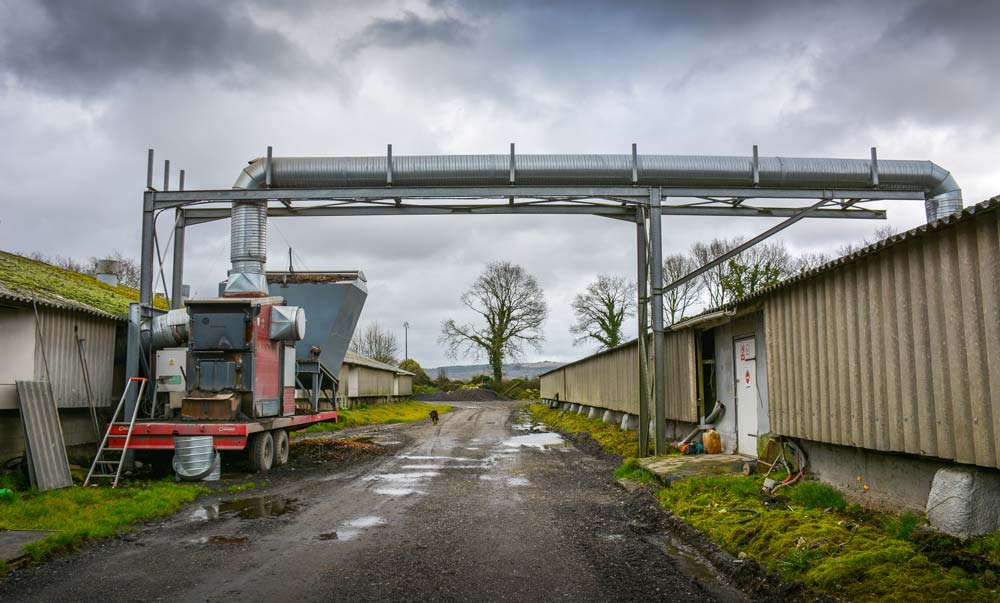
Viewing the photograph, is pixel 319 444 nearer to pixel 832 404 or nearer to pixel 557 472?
pixel 557 472

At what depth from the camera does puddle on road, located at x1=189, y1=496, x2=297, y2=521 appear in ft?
29.5

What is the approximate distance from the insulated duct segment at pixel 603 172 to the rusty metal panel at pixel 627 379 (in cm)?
329

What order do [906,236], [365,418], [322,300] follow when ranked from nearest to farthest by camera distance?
[906,236] < [322,300] < [365,418]

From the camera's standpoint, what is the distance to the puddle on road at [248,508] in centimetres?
899

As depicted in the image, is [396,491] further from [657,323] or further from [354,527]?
[657,323]

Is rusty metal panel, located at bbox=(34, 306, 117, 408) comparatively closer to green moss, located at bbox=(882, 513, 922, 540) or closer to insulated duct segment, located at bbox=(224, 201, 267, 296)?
insulated duct segment, located at bbox=(224, 201, 267, 296)

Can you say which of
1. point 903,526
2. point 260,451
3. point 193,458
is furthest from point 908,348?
point 260,451

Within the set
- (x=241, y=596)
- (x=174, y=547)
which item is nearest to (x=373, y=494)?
(x=174, y=547)

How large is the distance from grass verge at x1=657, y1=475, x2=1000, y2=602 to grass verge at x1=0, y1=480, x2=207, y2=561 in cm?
646

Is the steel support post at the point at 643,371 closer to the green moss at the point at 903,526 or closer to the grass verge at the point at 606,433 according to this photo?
the grass verge at the point at 606,433

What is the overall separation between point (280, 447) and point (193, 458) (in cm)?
248

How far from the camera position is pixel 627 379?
798 inches

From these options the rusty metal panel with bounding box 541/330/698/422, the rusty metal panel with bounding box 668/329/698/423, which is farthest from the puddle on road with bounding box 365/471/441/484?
the rusty metal panel with bounding box 668/329/698/423

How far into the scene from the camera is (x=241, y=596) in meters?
5.40
